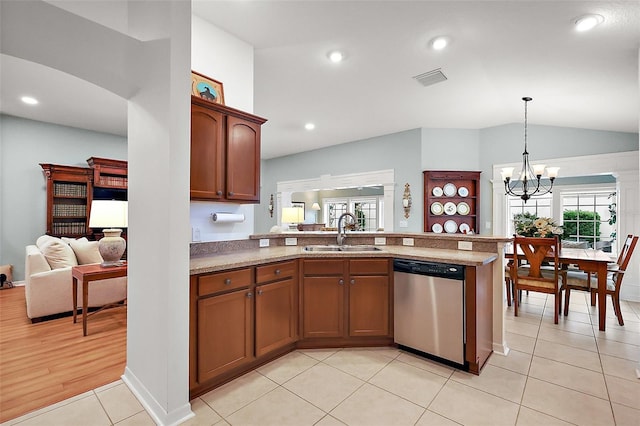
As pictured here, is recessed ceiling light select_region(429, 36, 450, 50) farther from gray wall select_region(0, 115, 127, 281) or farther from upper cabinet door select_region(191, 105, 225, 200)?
gray wall select_region(0, 115, 127, 281)

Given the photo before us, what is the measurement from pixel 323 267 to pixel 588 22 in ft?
9.77

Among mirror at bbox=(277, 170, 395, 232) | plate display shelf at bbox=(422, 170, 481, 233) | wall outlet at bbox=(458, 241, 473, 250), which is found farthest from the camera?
mirror at bbox=(277, 170, 395, 232)

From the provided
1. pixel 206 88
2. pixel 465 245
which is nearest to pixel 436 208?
pixel 465 245

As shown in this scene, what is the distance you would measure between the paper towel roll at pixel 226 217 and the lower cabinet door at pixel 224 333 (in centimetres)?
79

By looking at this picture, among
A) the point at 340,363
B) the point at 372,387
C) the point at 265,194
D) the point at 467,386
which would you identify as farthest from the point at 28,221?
Answer: the point at 467,386

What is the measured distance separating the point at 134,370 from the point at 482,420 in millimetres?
2276

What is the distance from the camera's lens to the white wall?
2645mm

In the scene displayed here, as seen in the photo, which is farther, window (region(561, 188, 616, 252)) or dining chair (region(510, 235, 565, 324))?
window (region(561, 188, 616, 252))

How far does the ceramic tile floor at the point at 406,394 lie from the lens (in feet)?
5.90

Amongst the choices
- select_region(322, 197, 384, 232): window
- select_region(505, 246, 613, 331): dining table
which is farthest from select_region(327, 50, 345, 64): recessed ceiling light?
select_region(322, 197, 384, 232): window

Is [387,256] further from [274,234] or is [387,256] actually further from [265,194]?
[265,194]

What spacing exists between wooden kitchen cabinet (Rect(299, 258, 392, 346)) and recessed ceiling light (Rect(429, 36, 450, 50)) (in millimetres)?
2175

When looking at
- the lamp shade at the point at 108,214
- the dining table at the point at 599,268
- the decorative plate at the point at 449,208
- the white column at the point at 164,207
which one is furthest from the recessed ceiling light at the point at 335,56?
the decorative plate at the point at 449,208

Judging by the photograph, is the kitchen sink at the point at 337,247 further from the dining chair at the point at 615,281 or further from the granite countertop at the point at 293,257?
the dining chair at the point at 615,281
